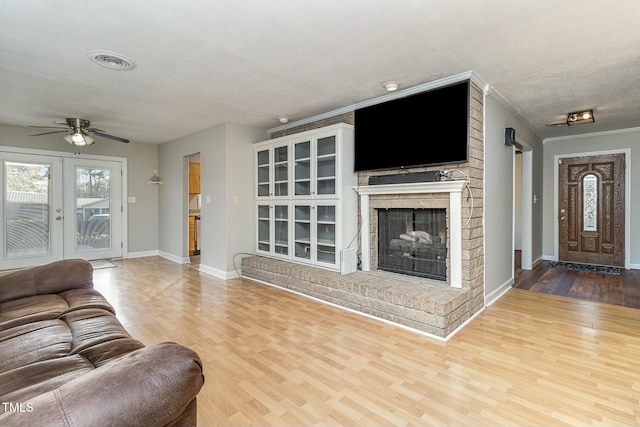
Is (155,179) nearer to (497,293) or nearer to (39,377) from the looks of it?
(39,377)

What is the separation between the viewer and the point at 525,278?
473 centimetres

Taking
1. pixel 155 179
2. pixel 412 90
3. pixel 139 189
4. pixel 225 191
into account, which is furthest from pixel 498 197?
pixel 139 189

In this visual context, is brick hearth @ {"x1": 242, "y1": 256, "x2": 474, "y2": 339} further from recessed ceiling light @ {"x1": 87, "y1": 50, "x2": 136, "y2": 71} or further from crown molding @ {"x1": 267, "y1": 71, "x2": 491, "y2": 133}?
recessed ceiling light @ {"x1": 87, "y1": 50, "x2": 136, "y2": 71}

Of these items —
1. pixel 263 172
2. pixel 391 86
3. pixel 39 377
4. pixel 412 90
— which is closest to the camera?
pixel 39 377

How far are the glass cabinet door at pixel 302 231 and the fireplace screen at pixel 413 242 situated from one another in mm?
974

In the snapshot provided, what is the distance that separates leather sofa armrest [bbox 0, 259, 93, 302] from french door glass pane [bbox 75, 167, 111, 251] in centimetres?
417

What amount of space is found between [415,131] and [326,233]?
63.7 inches

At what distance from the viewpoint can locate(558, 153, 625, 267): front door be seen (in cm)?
543

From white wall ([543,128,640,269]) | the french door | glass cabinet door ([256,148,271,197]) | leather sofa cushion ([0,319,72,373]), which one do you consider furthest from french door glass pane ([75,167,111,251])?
white wall ([543,128,640,269])

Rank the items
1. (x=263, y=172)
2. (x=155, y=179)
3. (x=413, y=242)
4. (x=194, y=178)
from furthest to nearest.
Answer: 1. (x=194, y=178)
2. (x=155, y=179)
3. (x=263, y=172)
4. (x=413, y=242)

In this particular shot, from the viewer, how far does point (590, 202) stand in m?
5.70

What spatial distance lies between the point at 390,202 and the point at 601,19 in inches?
87.4

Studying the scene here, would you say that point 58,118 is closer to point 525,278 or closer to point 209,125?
point 209,125

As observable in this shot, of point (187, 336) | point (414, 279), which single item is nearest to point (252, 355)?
point (187, 336)
